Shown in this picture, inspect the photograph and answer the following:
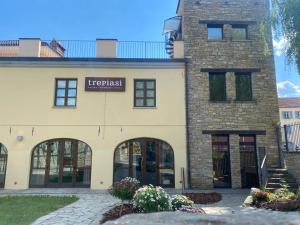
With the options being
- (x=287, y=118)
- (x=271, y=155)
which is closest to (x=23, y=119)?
(x=271, y=155)

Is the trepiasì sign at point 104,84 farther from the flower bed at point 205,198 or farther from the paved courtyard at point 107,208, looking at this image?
the flower bed at point 205,198

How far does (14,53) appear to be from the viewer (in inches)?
853

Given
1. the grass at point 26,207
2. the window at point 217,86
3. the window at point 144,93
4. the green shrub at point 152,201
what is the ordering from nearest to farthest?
the green shrub at point 152,201
the grass at point 26,207
the window at point 144,93
the window at point 217,86

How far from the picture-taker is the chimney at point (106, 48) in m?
17.3

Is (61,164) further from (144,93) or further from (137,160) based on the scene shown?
(144,93)

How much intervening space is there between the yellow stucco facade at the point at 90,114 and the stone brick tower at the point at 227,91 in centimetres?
88

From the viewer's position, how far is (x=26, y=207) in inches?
424

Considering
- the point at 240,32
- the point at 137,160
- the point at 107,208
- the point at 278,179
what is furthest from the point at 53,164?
the point at 240,32

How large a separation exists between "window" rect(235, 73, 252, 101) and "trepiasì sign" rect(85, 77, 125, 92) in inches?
251

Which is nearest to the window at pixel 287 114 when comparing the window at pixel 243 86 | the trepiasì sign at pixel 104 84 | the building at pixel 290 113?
the building at pixel 290 113

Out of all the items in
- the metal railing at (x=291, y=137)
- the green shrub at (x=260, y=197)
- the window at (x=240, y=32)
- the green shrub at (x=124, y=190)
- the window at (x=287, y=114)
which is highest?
the window at (x=287, y=114)

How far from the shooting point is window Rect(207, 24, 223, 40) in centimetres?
1761

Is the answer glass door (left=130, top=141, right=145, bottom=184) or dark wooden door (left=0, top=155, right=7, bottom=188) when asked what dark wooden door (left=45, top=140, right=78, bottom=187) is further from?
glass door (left=130, top=141, right=145, bottom=184)

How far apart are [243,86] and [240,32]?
3.23m
